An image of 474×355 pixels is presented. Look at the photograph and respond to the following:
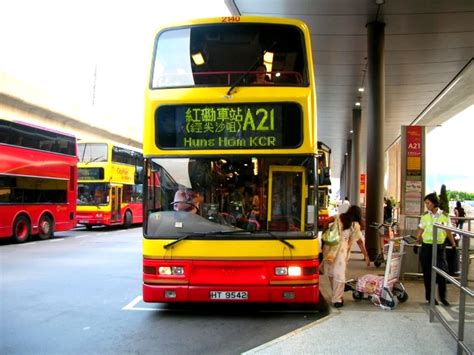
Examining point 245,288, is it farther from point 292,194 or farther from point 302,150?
point 302,150

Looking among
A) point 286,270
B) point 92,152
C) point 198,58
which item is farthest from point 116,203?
point 286,270

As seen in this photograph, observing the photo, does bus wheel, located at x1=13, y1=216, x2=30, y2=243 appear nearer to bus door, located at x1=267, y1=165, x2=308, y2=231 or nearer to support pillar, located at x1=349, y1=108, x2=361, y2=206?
bus door, located at x1=267, y1=165, x2=308, y2=231

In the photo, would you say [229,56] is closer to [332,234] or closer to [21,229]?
[332,234]

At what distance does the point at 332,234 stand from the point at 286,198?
1159mm

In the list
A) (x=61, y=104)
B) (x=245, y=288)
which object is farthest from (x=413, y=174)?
(x=61, y=104)

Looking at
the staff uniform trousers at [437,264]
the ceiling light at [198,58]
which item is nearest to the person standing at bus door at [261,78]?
the ceiling light at [198,58]

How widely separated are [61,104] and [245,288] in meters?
24.9

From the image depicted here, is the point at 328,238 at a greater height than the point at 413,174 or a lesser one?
lesser

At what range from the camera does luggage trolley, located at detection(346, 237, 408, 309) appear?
24.3 ft

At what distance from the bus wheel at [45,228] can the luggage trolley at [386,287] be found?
1435 centimetres

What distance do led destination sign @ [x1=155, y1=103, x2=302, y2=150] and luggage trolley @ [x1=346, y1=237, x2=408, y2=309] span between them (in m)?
2.23

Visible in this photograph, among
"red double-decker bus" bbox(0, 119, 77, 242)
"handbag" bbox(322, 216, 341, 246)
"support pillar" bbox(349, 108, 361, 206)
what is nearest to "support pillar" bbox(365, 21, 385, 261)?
"handbag" bbox(322, 216, 341, 246)

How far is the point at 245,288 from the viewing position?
6980 mm

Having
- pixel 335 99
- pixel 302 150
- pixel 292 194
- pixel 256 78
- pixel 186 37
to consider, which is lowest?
pixel 292 194
